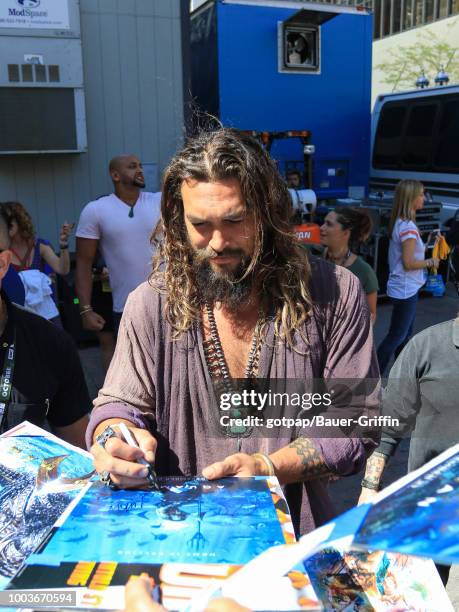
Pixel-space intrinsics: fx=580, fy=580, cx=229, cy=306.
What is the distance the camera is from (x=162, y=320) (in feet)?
5.16

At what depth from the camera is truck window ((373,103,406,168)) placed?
33.4 feet

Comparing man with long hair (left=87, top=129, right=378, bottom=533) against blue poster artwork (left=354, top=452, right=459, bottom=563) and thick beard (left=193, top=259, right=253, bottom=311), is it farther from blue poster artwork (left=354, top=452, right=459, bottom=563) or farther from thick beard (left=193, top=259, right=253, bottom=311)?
blue poster artwork (left=354, top=452, right=459, bottom=563)

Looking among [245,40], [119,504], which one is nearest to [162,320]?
[119,504]

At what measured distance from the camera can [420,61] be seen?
24.3 meters

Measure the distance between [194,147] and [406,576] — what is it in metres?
1.14

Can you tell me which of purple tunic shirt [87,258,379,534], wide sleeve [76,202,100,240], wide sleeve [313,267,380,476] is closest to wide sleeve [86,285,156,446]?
purple tunic shirt [87,258,379,534]

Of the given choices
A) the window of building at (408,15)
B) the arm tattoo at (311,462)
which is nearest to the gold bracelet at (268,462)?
the arm tattoo at (311,462)

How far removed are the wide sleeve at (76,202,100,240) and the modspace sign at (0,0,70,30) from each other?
2.60 metres

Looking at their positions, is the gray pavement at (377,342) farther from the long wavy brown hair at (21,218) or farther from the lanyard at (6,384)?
the lanyard at (6,384)

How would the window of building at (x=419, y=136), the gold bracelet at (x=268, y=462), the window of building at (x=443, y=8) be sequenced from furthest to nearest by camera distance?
1. the window of building at (x=443, y=8)
2. the window of building at (x=419, y=136)
3. the gold bracelet at (x=268, y=462)

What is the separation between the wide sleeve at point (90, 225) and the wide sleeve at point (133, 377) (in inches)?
113

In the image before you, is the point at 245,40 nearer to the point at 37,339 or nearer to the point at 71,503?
the point at 37,339

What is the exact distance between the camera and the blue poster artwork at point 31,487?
1.04 meters

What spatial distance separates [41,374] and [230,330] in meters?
0.65
